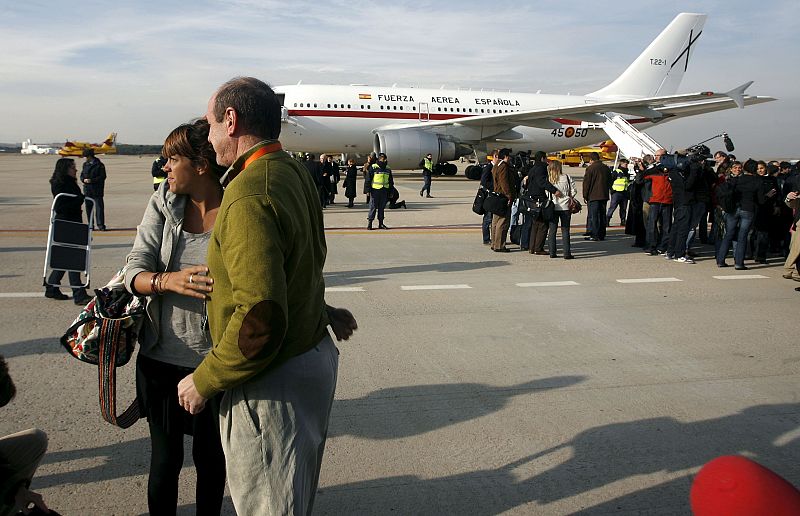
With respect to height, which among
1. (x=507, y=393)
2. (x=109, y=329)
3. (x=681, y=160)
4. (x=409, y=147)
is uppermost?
(x=409, y=147)

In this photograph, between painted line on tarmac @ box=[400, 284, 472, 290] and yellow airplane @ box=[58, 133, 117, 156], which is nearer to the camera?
painted line on tarmac @ box=[400, 284, 472, 290]

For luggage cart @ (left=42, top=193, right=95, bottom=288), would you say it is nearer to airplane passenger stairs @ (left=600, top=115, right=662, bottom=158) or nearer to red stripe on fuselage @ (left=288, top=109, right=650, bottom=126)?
airplane passenger stairs @ (left=600, top=115, right=662, bottom=158)

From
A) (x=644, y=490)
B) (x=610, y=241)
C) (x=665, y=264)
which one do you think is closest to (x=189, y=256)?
(x=644, y=490)

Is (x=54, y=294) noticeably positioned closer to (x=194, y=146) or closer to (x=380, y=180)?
(x=194, y=146)

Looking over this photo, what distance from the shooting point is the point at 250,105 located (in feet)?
6.73

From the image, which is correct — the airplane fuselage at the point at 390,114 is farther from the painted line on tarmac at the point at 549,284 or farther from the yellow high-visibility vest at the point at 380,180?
the painted line on tarmac at the point at 549,284

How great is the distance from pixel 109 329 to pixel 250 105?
117 centimetres

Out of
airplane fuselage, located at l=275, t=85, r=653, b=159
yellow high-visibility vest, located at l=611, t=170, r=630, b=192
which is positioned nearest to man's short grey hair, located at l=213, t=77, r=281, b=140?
yellow high-visibility vest, located at l=611, t=170, r=630, b=192

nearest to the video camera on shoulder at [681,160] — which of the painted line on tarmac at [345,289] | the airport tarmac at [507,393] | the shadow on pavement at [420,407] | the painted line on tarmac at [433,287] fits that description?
the airport tarmac at [507,393]

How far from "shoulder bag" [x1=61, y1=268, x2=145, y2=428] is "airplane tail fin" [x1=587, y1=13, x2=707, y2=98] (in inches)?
1369

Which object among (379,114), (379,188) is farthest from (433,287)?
(379,114)

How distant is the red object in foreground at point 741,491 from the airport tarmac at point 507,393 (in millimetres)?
2169

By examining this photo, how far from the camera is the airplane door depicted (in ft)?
94.7

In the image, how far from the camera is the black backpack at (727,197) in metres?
9.55
